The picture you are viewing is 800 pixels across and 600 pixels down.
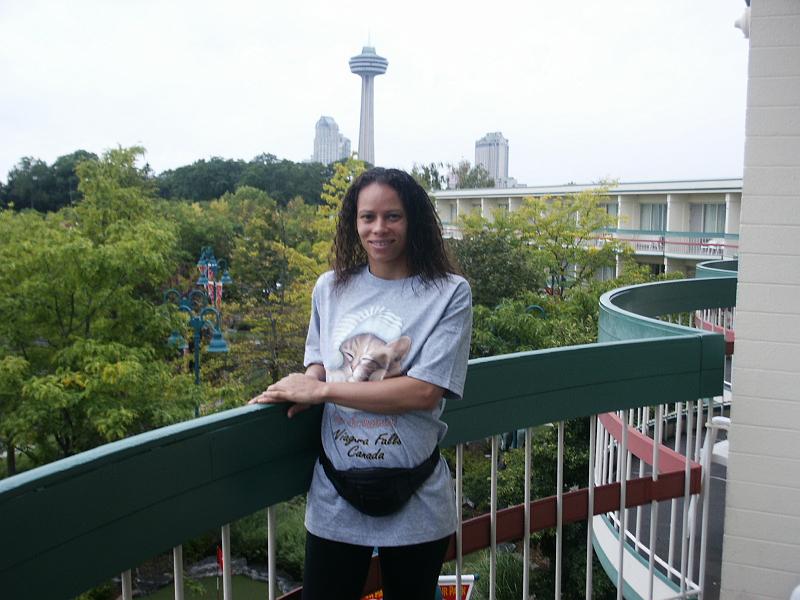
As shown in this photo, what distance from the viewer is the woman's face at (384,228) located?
78.2 inches

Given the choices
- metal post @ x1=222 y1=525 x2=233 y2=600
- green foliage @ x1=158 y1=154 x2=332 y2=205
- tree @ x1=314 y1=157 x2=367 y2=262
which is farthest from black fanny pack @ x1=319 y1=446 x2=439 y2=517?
green foliage @ x1=158 y1=154 x2=332 y2=205

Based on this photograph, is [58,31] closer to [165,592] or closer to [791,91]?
[165,592]

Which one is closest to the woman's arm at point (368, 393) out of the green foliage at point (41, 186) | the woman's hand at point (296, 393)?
the woman's hand at point (296, 393)

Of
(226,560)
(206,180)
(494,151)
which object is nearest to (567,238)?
(226,560)

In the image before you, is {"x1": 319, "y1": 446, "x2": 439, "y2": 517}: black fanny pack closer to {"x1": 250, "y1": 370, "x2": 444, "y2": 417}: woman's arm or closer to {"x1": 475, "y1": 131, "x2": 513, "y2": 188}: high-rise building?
{"x1": 250, "y1": 370, "x2": 444, "y2": 417}: woman's arm

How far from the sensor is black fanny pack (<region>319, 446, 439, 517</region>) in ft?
6.01

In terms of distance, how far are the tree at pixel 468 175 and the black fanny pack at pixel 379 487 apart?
69967mm

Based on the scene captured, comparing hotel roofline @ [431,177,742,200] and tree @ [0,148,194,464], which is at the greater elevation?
hotel roofline @ [431,177,742,200]

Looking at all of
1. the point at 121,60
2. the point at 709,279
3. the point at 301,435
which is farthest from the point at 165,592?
the point at 121,60

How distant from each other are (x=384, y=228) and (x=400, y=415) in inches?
17.7

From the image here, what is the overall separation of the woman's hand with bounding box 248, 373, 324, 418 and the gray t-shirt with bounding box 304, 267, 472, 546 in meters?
0.08

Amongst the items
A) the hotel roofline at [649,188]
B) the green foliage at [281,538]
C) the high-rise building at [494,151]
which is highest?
the high-rise building at [494,151]

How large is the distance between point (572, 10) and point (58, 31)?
5012 centimetres

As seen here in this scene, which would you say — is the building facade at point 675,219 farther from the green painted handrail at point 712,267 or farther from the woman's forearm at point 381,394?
the woman's forearm at point 381,394
